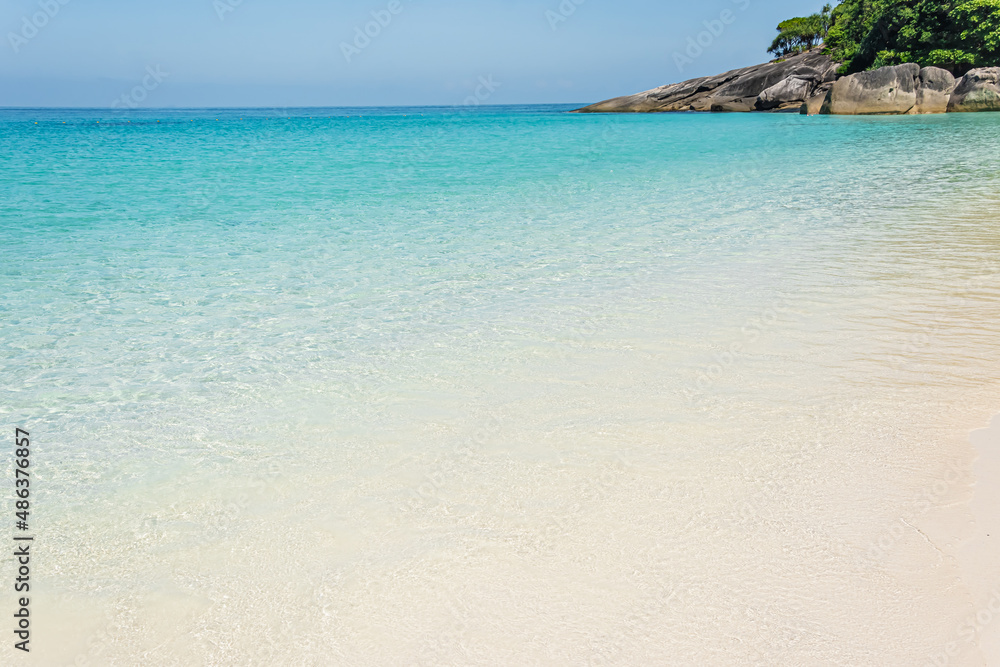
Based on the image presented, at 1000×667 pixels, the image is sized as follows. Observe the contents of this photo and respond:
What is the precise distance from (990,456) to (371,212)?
925 cm

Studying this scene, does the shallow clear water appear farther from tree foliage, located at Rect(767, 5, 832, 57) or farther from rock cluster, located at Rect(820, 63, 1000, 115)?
tree foliage, located at Rect(767, 5, 832, 57)

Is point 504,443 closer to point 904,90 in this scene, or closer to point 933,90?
point 904,90

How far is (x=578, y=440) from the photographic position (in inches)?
138

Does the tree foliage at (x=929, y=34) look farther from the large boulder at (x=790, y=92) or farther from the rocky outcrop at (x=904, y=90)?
the rocky outcrop at (x=904, y=90)

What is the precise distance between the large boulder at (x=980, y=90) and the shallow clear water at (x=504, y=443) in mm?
37330

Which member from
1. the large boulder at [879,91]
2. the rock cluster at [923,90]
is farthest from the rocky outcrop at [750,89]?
the rock cluster at [923,90]

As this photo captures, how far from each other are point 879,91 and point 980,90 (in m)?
4.90

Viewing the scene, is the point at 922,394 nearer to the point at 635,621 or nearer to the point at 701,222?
the point at 635,621

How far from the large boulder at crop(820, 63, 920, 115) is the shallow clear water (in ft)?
123

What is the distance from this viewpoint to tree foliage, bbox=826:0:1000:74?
4025cm

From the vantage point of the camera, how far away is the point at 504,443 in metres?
3.51

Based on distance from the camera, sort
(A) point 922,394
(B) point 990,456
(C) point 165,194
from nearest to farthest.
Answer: (B) point 990,456 → (A) point 922,394 → (C) point 165,194

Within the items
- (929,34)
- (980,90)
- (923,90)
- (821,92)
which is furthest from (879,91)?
(821,92)

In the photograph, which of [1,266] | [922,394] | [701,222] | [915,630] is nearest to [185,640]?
[915,630]
